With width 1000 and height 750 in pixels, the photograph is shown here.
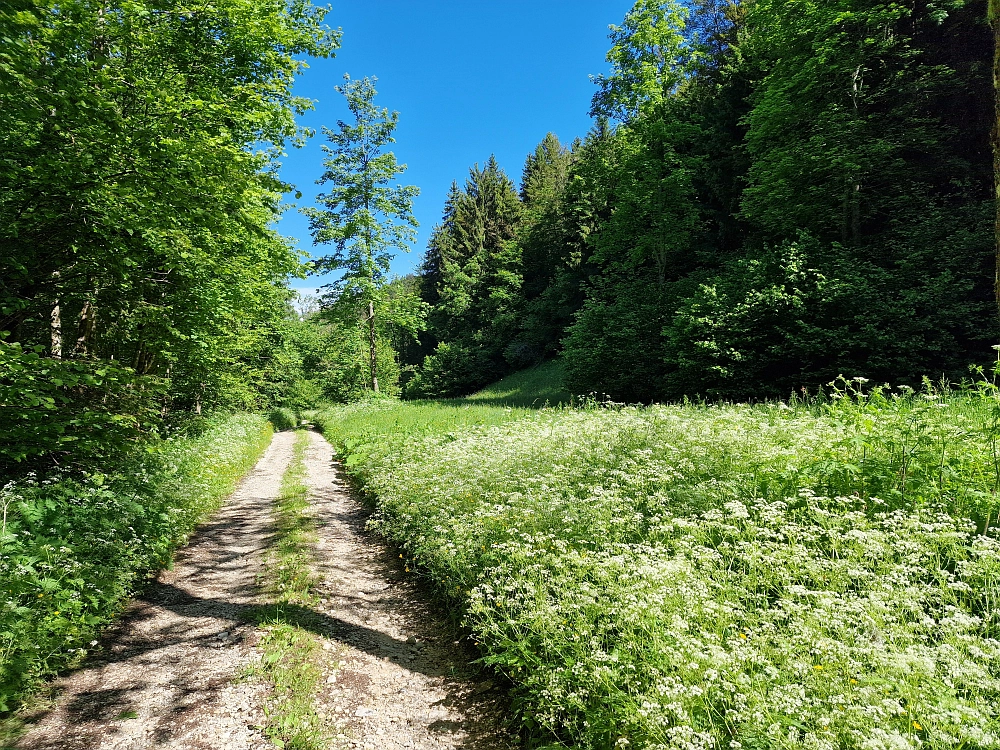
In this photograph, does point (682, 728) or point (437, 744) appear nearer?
point (682, 728)

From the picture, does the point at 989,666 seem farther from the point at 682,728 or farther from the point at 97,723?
the point at 97,723

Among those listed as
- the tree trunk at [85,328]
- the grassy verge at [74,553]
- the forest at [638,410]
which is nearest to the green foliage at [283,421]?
the forest at [638,410]

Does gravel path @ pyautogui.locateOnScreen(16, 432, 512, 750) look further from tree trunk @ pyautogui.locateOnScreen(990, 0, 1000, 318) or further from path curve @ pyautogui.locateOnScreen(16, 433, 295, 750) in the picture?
tree trunk @ pyautogui.locateOnScreen(990, 0, 1000, 318)

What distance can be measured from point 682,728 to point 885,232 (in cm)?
2132

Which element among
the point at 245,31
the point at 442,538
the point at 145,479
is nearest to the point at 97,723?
the point at 442,538

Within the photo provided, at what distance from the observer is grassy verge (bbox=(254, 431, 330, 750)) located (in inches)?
142

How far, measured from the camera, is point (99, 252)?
707 cm

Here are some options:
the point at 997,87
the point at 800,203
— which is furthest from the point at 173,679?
the point at 800,203

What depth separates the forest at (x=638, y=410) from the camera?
3.03 meters

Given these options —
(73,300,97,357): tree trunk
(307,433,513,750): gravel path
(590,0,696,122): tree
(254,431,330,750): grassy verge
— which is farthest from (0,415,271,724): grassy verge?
(590,0,696,122): tree

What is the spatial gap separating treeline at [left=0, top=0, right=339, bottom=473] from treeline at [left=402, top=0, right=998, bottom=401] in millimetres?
15820

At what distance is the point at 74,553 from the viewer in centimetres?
521

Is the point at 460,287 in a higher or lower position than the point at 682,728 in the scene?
higher

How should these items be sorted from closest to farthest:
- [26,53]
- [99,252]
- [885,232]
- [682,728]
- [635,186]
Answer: [682,728], [26,53], [99,252], [885,232], [635,186]
